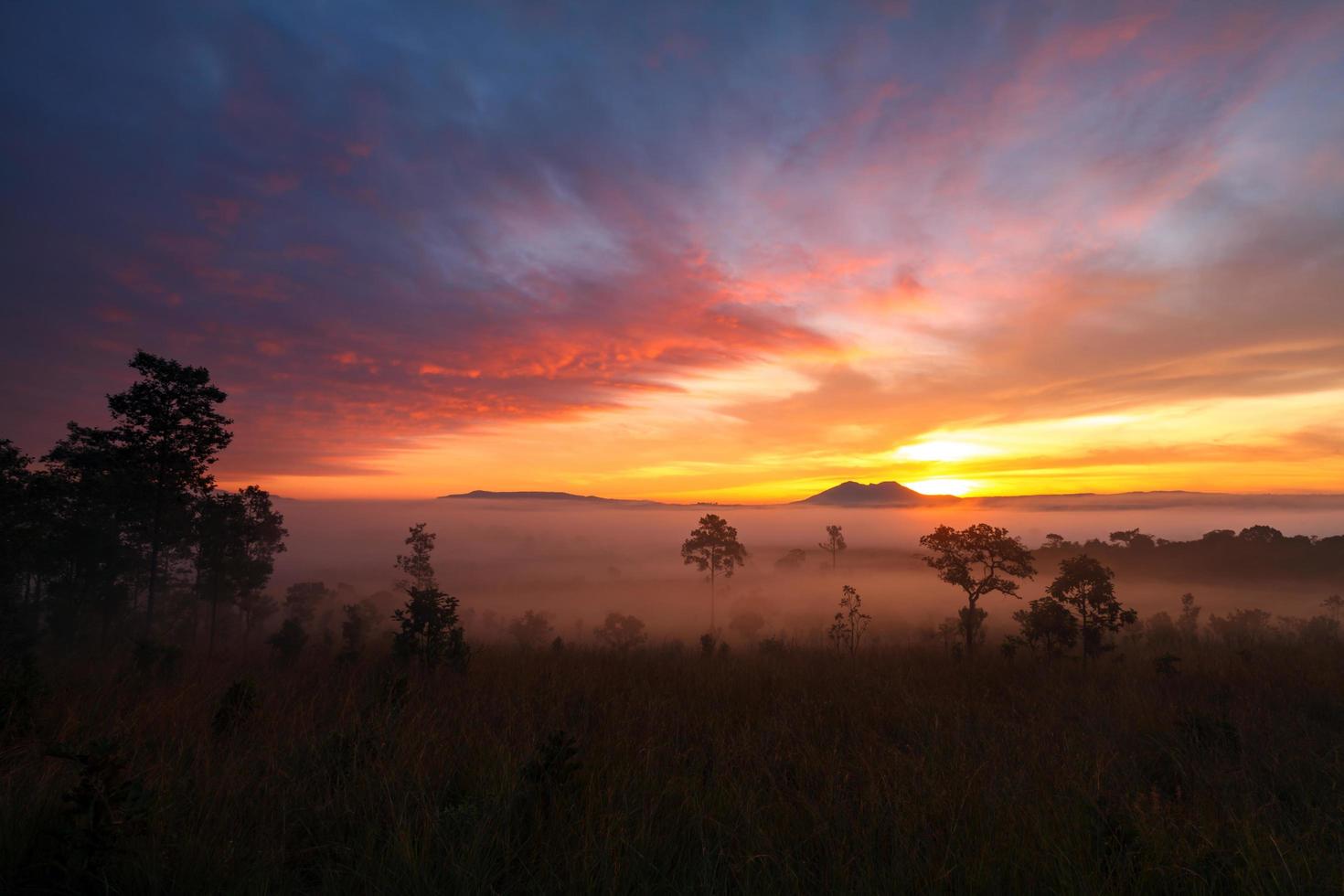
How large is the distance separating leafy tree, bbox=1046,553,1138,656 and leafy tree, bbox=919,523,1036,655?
262 cm

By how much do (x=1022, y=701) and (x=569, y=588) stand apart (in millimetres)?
186596

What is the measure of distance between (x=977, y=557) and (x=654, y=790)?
20436 mm

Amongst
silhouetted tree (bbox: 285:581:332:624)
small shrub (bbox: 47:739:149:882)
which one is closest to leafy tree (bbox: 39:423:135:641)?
small shrub (bbox: 47:739:149:882)

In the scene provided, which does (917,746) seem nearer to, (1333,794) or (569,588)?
(1333,794)

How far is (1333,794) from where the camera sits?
5.29m

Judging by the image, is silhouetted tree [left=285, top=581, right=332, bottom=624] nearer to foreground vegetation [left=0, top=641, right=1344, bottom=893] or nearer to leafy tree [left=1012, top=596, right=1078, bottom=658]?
foreground vegetation [left=0, top=641, right=1344, bottom=893]

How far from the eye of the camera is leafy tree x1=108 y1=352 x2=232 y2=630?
19062 mm

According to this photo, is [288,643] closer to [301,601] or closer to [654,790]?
[654,790]

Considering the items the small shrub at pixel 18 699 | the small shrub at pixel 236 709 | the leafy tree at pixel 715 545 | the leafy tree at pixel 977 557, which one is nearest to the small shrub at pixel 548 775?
the small shrub at pixel 236 709

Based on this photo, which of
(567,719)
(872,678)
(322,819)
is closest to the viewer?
(322,819)

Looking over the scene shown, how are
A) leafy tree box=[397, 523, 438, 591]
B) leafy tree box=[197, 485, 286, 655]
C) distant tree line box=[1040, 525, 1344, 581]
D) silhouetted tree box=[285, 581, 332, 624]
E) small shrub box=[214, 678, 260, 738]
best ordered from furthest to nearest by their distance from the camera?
1. distant tree line box=[1040, 525, 1344, 581]
2. silhouetted tree box=[285, 581, 332, 624]
3. leafy tree box=[397, 523, 438, 591]
4. leafy tree box=[197, 485, 286, 655]
5. small shrub box=[214, 678, 260, 738]

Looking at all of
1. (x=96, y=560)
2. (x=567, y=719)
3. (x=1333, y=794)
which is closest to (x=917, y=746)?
(x=1333, y=794)

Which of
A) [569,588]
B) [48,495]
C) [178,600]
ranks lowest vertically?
[569,588]

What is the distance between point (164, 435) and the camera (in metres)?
19.7
